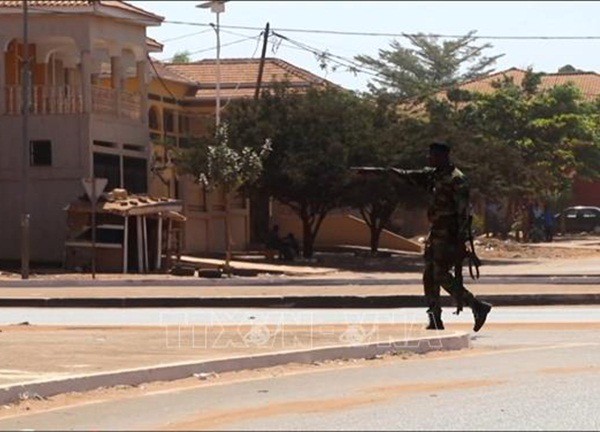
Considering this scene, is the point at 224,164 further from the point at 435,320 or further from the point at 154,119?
the point at 435,320

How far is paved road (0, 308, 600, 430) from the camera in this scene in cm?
1068

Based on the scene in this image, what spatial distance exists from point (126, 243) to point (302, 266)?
677 centimetres

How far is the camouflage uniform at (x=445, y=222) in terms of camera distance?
1622 centimetres

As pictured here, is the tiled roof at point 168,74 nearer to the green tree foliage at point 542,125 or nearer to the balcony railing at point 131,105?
the balcony railing at point 131,105

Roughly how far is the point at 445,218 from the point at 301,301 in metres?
9.88

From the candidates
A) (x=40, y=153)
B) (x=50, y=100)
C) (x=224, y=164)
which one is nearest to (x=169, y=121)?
(x=50, y=100)

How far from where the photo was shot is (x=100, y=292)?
29.8m

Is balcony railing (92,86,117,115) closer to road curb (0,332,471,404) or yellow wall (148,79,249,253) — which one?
yellow wall (148,79,249,253)

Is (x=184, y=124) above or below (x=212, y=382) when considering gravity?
above

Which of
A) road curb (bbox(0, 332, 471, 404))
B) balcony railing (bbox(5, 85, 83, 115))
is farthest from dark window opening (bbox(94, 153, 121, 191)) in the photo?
road curb (bbox(0, 332, 471, 404))

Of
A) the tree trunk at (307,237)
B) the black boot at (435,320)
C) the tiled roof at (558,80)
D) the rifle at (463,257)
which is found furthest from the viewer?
the tiled roof at (558,80)

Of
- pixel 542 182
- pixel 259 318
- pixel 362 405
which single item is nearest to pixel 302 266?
pixel 542 182

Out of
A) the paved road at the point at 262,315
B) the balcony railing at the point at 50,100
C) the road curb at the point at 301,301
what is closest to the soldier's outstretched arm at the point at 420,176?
the paved road at the point at 262,315

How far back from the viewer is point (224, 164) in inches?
1725
